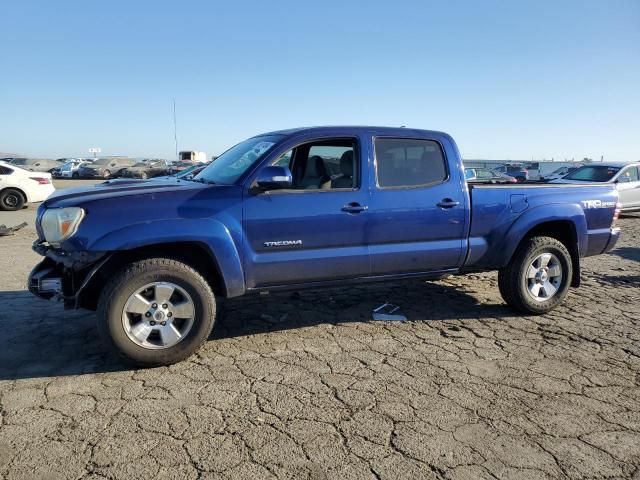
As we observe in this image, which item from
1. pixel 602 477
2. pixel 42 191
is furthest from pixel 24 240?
pixel 602 477

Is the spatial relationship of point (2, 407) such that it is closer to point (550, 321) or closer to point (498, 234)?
point (498, 234)

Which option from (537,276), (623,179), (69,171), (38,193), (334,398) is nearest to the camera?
(334,398)

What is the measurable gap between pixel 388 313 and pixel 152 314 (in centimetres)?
246

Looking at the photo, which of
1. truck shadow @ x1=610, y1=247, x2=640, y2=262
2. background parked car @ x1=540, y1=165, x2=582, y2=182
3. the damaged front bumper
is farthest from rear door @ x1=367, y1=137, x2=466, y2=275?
background parked car @ x1=540, y1=165, x2=582, y2=182

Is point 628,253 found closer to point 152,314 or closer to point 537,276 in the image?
point 537,276

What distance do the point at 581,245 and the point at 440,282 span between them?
1795 mm

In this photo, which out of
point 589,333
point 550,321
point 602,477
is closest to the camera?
point 602,477

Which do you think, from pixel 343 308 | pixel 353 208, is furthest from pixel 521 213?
pixel 343 308

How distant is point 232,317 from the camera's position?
16.2 ft

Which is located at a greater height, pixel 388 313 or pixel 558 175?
pixel 558 175

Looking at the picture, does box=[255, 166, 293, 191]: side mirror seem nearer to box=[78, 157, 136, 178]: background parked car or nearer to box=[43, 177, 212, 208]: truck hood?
box=[43, 177, 212, 208]: truck hood

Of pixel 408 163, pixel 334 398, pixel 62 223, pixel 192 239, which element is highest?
pixel 408 163

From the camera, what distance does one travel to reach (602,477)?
2527mm

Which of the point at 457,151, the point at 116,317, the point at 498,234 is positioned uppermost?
the point at 457,151
